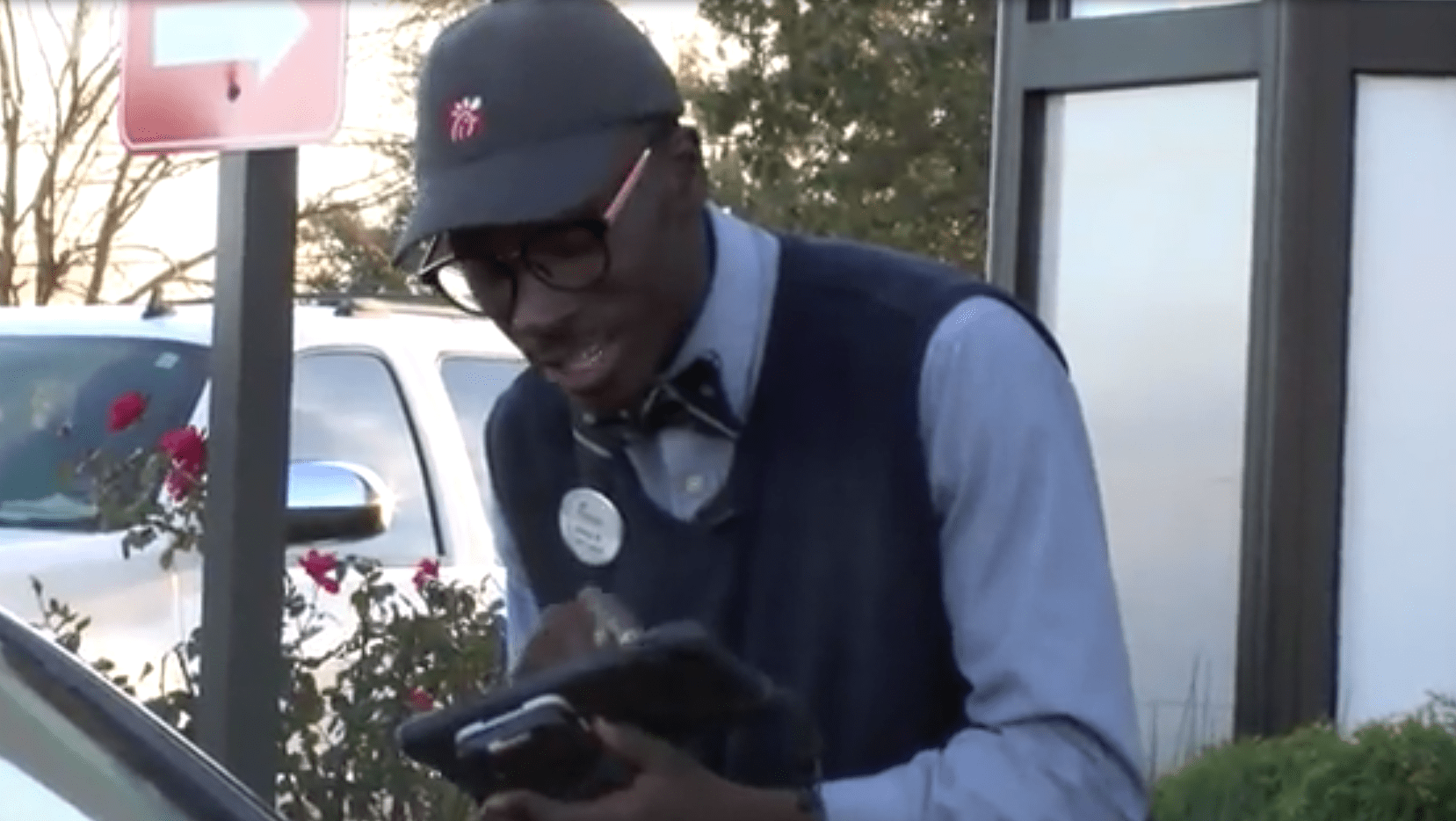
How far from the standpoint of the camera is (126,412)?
604 centimetres

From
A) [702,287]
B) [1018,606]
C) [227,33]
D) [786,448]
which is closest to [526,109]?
[702,287]

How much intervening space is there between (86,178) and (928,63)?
6617 mm

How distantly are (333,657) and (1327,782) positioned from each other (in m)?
1.97

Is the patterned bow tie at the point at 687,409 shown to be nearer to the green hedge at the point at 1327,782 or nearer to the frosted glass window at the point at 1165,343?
the green hedge at the point at 1327,782

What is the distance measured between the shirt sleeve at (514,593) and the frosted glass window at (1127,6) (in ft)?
14.0

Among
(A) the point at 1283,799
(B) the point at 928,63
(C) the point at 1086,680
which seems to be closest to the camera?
(C) the point at 1086,680

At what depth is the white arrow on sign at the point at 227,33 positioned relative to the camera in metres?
4.17

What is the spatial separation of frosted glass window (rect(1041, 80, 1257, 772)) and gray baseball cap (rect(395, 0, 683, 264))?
4.29 meters

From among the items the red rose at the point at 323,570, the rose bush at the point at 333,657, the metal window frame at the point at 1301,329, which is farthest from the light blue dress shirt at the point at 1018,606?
the metal window frame at the point at 1301,329

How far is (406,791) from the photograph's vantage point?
5582 millimetres

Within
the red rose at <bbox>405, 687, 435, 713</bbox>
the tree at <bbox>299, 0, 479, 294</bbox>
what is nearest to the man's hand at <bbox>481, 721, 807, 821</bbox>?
the red rose at <bbox>405, 687, 435, 713</bbox>

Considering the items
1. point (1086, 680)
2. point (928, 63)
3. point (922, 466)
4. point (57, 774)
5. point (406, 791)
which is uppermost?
point (928, 63)

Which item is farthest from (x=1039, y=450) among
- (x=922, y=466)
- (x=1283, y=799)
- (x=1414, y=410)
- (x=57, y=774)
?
(x=1414, y=410)

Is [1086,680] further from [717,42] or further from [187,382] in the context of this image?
[717,42]
